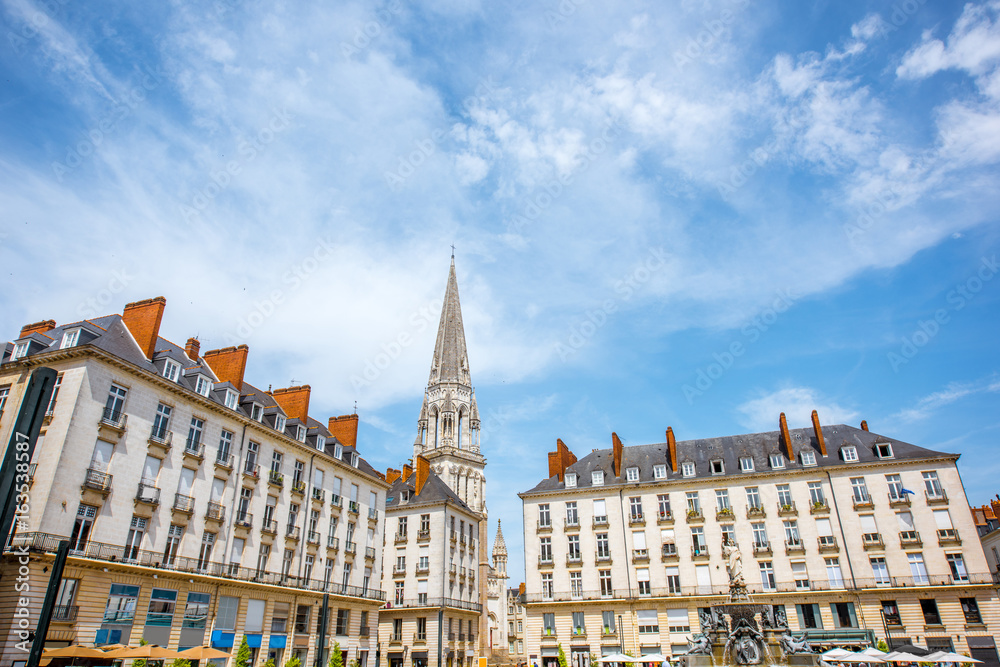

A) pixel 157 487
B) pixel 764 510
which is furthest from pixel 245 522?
pixel 764 510

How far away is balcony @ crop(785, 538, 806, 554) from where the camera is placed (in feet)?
132

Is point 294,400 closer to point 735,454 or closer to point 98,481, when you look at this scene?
point 98,481

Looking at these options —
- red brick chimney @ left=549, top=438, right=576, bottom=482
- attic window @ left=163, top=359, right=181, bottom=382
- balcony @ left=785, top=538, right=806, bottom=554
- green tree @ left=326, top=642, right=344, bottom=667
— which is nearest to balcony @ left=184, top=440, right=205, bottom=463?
attic window @ left=163, top=359, right=181, bottom=382

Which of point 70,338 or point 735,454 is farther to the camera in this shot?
point 735,454

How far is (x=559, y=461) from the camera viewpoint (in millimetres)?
49906

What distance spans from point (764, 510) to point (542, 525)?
15590 millimetres

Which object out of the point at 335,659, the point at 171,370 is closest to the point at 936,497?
the point at 335,659

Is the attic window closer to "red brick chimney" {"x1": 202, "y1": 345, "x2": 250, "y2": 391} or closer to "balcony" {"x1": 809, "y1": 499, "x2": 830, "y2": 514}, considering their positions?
"red brick chimney" {"x1": 202, "y1": 345, "x2": 250, "y2": 391}

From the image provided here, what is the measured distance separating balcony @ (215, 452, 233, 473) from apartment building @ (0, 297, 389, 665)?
2.7 inches

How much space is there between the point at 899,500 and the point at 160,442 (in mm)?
42625

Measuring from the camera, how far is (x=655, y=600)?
135 ft

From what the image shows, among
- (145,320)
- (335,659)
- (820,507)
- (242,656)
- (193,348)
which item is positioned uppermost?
(193,348)

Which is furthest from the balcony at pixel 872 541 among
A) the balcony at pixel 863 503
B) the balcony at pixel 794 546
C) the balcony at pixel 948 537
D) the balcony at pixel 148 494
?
the balcony at pixel 148 494

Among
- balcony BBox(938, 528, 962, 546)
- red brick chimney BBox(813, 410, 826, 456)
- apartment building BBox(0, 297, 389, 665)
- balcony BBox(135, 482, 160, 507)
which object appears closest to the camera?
apartment building BBox(0, 297, 389, 665)
